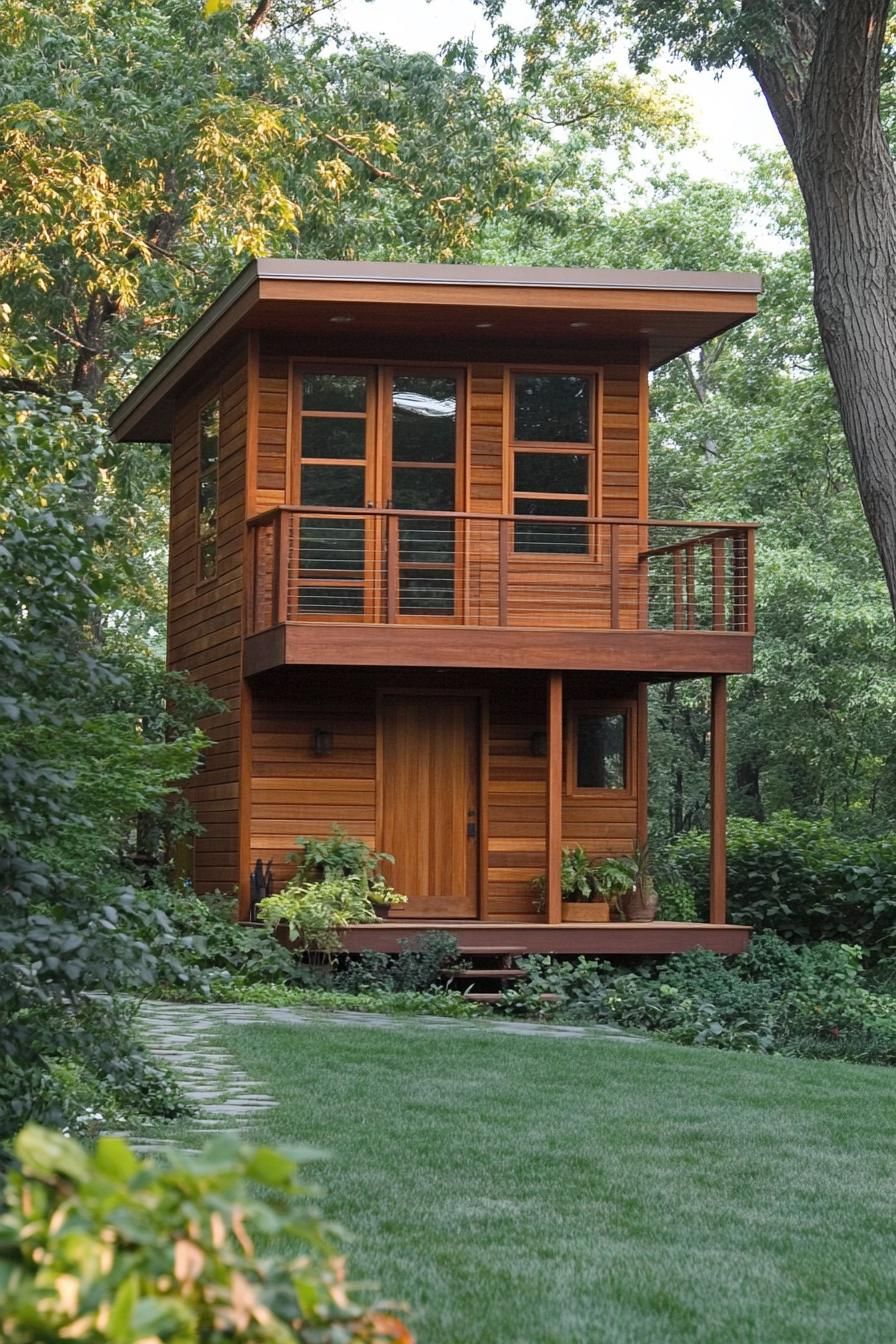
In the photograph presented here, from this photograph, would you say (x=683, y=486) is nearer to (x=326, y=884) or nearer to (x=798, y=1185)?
(x=326, y=884)

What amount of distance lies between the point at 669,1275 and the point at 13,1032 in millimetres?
1966

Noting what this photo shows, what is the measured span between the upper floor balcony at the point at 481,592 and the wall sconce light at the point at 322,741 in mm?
941

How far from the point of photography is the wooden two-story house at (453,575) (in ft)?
51.7

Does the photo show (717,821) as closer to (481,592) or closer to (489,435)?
(481,592)

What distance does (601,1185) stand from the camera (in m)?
6.13

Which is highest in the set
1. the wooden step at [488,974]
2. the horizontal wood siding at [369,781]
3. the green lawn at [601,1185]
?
the horizontal wood siding at [369,781]

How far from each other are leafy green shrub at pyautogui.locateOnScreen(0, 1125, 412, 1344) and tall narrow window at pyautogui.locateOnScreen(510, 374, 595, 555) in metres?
14.6

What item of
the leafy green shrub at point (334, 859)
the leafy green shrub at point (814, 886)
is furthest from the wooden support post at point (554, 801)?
the leafy green shrub at point (814, 886)

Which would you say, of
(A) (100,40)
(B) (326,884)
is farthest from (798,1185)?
(A) (100,40)

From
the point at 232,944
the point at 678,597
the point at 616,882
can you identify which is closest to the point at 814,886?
the point at 616,882

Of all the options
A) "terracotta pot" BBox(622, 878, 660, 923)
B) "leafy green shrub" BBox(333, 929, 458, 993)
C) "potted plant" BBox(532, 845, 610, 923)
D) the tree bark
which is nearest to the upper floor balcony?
"potted plant" BBox(532, 845, 610, 923)

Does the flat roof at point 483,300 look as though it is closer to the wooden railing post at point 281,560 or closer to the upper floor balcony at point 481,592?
the upper floor balcony at point 481,592

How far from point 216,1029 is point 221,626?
7128 mm

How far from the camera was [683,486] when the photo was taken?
29.2 metres
